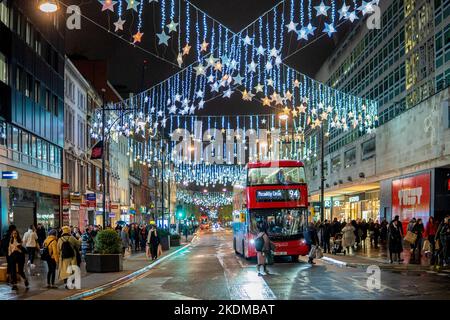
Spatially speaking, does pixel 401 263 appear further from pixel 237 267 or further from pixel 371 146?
pixel 371 146

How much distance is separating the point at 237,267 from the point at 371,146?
1246 inches

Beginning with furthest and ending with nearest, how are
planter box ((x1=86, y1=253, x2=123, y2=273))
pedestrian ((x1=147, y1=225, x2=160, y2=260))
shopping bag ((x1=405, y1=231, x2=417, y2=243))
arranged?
pedestrian ((x1=147, y1=225, x2=160, y2=260)) → shopping bag ((x1=405, y1=231, x2=417, y2=243)) → planter box ((x1=86, y1=253, x2=123, y2=273))

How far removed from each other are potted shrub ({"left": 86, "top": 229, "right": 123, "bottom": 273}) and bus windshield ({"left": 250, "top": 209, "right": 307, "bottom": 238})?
6348 millimetres

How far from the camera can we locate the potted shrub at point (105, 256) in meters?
25.2

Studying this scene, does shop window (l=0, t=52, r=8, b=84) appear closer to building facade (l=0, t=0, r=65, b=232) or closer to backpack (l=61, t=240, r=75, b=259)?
building facade (l=0, t=0, r=65, b=232)

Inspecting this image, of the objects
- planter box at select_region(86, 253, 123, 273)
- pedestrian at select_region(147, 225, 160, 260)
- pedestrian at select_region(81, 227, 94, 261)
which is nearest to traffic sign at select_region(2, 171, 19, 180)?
pedestrian at select_region(81, 227, 94, 261)

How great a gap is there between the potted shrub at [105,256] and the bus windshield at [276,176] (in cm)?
→ 658

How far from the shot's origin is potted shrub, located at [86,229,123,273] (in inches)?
991

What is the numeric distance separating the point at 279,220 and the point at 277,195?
1.11 metres

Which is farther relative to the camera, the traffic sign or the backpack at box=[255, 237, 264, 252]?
the traffic sign

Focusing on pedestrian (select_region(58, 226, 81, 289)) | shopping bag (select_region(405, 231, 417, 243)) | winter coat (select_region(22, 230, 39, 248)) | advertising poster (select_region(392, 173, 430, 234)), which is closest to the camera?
pedestrian (select_region(58, 226, 81, 289))

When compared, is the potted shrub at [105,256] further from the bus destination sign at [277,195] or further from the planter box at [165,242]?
the planter box at [165,242]

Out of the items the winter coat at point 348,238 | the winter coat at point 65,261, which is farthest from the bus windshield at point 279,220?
the winter coat at point 65,261

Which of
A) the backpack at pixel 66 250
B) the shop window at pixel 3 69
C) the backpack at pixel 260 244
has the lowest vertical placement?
the backpack at pixel 260 244
